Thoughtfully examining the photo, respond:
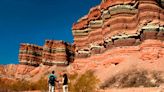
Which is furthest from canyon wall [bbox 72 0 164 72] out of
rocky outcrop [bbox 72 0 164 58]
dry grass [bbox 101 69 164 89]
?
dry grass [bbox 101 69 164 89]

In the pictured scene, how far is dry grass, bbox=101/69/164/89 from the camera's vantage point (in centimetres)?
3656

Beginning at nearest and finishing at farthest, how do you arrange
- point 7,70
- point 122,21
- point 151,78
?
point 151,78 < point 122,21 < point 7,70

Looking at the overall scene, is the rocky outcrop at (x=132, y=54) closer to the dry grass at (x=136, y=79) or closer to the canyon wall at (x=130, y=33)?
the canyon wall at (x=130, y=33)

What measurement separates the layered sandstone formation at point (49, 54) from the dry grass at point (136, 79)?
208ft

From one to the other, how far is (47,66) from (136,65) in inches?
2554

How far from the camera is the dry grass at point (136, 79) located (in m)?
36.6

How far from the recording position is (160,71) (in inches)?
1497

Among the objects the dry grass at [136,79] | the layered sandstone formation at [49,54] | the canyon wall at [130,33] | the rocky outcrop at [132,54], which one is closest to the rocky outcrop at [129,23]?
the canyon wall at [130,33]

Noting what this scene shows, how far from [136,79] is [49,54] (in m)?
69.5

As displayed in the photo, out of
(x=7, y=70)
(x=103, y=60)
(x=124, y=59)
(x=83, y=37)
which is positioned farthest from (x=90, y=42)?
(x=7, y=70)

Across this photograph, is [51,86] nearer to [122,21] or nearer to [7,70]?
[122,21]

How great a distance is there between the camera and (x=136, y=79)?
125 ft

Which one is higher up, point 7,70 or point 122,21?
point 122,21

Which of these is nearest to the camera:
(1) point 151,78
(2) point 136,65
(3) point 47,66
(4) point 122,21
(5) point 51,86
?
(5) point 51,86
